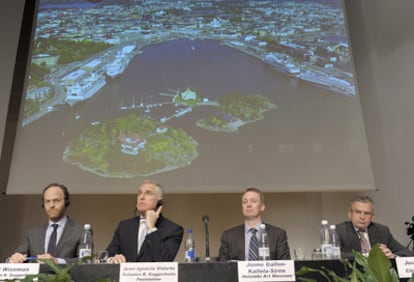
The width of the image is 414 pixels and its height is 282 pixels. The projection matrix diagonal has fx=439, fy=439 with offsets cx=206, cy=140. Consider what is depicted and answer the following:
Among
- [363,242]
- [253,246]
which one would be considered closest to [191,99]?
[253,246]

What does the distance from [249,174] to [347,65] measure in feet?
4.58

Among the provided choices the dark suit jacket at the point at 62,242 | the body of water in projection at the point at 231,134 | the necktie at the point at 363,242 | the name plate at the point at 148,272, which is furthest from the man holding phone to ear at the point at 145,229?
the necktie at the point at 363,242

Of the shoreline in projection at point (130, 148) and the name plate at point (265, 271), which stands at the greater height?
the shoreline in projection at point (130, 148)

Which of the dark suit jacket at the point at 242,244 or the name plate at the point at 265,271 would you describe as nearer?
the name plate at the point at 265,271

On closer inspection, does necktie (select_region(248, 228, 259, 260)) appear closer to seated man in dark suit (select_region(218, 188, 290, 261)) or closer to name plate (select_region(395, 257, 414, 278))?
seated man in dark suit (select_region(218, 188, 290, 261))

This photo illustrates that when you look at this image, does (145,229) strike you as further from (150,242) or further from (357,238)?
(357,238)

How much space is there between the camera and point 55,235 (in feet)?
8.46

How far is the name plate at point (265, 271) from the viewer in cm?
177

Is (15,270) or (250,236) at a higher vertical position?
(250,236)

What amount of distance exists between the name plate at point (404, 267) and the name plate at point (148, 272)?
95 centimetres

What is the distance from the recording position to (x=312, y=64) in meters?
4.06

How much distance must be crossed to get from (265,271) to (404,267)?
612 mm

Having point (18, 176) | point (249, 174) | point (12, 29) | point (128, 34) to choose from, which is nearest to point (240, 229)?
point (249, 174)

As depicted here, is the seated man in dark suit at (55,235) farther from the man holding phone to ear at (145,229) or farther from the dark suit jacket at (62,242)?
the man holding phone to ear at (145,229)
